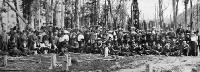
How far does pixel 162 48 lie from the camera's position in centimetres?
1809

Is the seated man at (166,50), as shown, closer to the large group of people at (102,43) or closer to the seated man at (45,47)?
the large group of people at (102,43)

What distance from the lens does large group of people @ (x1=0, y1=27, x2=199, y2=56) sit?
17734 millimetres

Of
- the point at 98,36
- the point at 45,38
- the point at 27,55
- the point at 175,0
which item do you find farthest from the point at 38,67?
the point at 175,0

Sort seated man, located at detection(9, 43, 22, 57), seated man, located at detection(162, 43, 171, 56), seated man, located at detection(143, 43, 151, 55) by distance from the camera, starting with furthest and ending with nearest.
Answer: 1. seated man, located at detection(143, 43, 151, 55)
2. seated man, located at detection(162, 43, 171, 56)
3. seated man, located at detection(9, 43, 22, 57)

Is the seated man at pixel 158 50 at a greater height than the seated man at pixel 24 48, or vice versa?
the seated man at pixel 24 48

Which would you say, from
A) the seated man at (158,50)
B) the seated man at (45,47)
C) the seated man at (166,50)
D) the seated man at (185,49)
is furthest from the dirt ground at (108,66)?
the seated man at (45,47)

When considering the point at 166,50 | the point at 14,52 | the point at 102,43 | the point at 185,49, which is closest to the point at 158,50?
the point at 166,50

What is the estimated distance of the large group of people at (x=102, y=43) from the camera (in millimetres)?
17734

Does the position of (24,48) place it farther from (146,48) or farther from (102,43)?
(146,48)

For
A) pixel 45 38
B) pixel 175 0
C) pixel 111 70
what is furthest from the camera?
pixel 175 0

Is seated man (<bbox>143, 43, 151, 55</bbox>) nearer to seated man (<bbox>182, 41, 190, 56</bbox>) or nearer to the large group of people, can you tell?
the large group of people

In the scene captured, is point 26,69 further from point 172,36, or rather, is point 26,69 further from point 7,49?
point 172,36

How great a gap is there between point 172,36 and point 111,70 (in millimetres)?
8276

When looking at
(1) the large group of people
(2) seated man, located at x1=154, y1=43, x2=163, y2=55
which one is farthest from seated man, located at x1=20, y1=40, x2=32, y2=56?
(2) seated man, located at x1=154, y1=43, x2=163, y2=55
